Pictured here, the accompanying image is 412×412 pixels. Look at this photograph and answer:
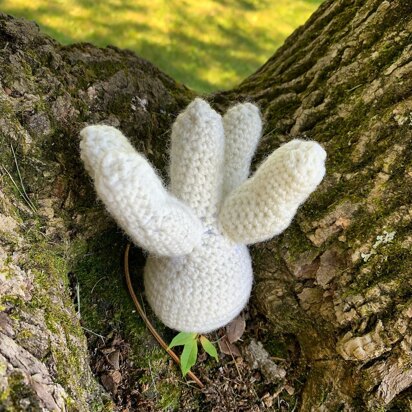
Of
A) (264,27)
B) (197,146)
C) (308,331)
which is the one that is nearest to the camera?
(197,146)

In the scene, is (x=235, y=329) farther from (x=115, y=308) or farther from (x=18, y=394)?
(x=18, y=394)

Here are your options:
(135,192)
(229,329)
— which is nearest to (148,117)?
(135,192)

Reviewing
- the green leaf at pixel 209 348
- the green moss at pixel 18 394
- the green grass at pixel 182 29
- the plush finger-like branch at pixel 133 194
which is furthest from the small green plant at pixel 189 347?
the green grass at pixel 182 29

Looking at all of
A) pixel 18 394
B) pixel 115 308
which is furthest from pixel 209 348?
pixel 18 394

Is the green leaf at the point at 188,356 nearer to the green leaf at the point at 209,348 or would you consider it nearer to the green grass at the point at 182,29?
the green leaf at the point at 209,348

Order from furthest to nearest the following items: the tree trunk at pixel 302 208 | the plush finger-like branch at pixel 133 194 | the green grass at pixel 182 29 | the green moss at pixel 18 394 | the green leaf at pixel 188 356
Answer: the green grass at pixel 182 29 → the green leaf at pixel 188 356 → the tree trunk at pixel 302 208 → the plush finger-like branch at pixel 133 194 → the green moss at pixel 18 394

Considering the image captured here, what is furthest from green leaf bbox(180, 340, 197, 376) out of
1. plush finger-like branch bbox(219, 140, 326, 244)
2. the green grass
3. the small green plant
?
the green grass

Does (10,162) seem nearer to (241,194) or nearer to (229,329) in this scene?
(241,194)
